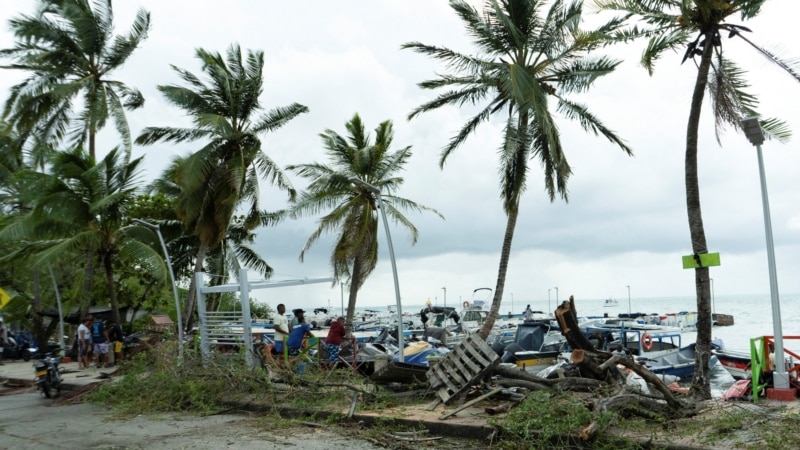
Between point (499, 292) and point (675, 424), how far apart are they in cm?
1425

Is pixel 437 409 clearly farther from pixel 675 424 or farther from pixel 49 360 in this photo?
pixel 49 360

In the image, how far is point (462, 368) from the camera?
12.1 metres

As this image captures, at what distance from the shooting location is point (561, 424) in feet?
30.1

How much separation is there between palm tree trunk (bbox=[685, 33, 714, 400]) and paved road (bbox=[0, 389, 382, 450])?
7.15 meters

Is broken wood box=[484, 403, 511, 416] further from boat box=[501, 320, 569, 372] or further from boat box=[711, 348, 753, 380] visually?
boat box=[711, 348, 753, 380]

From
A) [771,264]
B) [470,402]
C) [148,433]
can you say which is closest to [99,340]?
[148,433]

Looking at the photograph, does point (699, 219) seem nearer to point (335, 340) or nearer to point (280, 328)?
point (335, 340)

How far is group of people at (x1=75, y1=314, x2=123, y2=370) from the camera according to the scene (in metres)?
23.0

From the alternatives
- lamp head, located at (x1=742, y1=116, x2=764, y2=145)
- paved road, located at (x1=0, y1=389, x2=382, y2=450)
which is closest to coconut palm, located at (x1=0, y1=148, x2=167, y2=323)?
paved road, located at (x1=0, y1=389, x2=382, y2=450)

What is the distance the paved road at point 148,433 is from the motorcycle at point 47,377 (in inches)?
103

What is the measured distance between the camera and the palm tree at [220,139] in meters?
25.0

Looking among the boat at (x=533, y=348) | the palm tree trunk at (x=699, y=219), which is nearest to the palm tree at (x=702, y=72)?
the palm tree trunk at (x=699, y=219)

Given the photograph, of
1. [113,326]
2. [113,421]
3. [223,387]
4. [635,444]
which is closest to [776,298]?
[635,444]

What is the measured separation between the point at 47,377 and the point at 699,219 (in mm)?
15268
